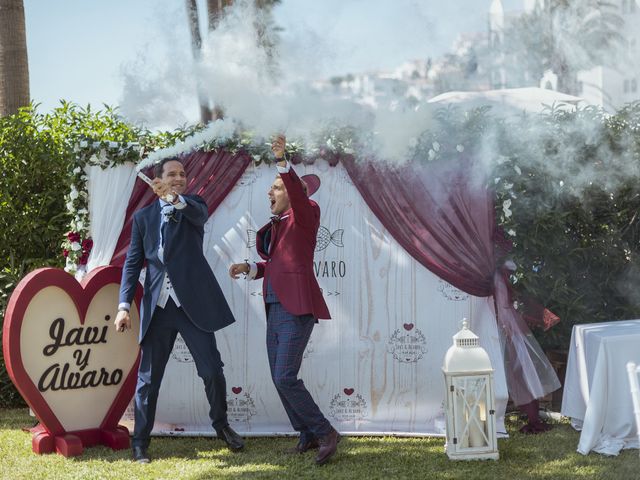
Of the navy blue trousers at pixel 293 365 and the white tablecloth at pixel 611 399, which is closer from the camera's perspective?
the navy blue trousers at pixel 293 365

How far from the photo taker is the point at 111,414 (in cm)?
545

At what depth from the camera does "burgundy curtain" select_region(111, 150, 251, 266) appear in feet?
19.0

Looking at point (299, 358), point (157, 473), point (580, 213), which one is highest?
point (580, 213)

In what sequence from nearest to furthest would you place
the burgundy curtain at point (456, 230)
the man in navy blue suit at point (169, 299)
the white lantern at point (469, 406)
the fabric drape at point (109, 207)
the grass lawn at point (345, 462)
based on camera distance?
1. the grass lawn at point (345, 462)
2. the white lantern at point (469, 406)
3. the man in navy blue suit at point (169, 299)
4. the burgundy curtain at point (456, 230)
5. the fabric drape at point (109, 207)

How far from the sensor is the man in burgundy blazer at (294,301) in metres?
4.84

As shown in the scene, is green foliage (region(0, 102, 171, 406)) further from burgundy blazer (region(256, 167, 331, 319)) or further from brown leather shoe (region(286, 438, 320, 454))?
brown leather shoe (region(286, 438, 320, 454))

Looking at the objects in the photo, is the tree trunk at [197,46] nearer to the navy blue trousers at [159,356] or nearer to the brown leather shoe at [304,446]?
the navy blue trousers at [159,356]

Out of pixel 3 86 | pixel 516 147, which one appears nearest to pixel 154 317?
pixel 516 147

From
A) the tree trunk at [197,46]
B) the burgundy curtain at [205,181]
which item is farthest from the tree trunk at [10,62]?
the tree trunk at [197,46]

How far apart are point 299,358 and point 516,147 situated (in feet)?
6.58

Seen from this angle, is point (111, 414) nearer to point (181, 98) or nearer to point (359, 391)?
point (359, 391)

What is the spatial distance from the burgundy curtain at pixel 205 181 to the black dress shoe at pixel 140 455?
1.35 meters

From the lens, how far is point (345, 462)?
4922 mm

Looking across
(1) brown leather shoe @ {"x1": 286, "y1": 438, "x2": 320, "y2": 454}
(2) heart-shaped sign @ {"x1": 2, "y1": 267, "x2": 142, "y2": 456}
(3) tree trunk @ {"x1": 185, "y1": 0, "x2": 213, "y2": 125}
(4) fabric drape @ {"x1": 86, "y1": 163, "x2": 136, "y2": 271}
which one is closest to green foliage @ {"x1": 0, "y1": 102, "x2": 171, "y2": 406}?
(4) fabric drape @ {"x1": 86, "y1": 163, "x2": 136, "y2": 271}
